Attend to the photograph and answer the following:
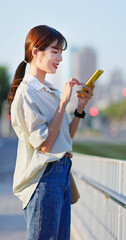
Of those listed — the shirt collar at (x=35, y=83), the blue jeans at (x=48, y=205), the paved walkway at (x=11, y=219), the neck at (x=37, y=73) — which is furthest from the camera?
the paved walkway at (x=11, y=219)

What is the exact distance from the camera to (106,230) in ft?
11.4

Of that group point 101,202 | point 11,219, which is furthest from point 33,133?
point 11,219

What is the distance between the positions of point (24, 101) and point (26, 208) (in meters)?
0.51

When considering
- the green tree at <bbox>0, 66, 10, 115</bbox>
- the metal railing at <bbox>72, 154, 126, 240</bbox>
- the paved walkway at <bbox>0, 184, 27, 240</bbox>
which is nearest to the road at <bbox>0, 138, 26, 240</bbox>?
the paved walkway at <bbox>0, 184, 27, 240</bbox>

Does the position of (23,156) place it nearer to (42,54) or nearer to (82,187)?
(42,54)

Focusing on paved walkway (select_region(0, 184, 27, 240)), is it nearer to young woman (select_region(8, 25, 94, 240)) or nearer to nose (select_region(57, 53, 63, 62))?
young woman (select_region(8, 25, 94, 240))

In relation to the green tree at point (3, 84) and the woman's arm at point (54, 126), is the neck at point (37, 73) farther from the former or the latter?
the green tree at point (3, 84)

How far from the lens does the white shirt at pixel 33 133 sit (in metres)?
1.90

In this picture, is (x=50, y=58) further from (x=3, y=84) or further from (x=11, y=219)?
(x=3, y=84)

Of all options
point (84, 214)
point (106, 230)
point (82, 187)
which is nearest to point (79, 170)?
point (82, 187)

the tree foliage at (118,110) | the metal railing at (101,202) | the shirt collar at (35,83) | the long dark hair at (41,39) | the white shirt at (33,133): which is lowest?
the tree foliage at (118,110)

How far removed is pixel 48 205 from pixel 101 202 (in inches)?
79.7

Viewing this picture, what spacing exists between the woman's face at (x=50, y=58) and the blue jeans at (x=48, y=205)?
486 mm

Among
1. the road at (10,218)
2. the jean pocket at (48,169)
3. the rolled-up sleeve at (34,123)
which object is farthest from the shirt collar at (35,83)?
the road at (10,218)
